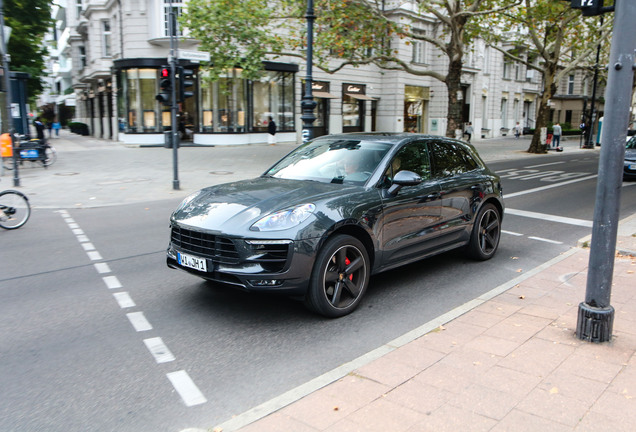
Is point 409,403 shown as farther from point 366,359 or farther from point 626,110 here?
point 626,110

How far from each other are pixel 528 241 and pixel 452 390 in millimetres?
5573

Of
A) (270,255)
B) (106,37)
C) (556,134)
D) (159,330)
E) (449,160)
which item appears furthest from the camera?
(556,134)

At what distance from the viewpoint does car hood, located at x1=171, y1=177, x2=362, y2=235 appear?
4.72 metres

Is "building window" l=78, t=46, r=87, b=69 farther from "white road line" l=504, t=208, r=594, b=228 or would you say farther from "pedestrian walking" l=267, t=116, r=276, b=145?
"white road line" l=504, t=208, r=594, b=228

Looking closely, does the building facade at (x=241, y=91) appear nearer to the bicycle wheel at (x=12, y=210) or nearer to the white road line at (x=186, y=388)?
the bicycle wheel at (x=12, y=210)

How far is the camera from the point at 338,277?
491 centimetres

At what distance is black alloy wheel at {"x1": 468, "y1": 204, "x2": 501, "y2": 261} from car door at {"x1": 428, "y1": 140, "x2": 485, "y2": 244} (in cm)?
20

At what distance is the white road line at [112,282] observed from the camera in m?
5.96

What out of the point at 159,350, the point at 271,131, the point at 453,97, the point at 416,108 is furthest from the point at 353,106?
the point at 159,350

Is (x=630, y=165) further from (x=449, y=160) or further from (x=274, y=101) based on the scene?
(x=274, y=101)

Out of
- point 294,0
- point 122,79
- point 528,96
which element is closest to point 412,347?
point 294,0

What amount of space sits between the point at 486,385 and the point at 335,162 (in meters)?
3.06

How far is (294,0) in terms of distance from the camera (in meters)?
19.6

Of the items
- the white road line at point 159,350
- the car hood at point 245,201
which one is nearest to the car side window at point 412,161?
the car hood at point 245,201
